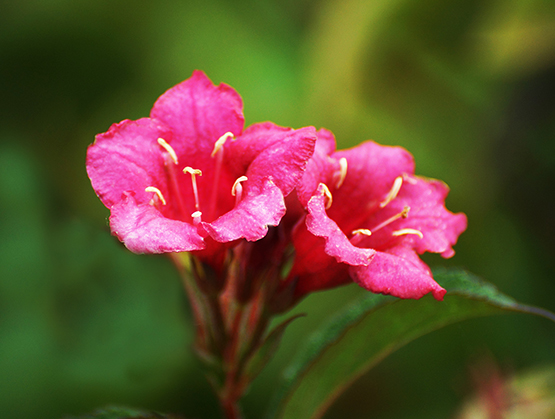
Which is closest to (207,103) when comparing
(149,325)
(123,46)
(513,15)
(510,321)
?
(149,325)

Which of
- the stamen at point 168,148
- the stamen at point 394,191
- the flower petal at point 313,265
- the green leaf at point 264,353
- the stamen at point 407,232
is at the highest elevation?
the stamen at point 394,191

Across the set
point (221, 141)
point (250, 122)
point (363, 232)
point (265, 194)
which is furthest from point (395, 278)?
point (250, 122)

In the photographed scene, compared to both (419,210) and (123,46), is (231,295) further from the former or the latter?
(123,46)

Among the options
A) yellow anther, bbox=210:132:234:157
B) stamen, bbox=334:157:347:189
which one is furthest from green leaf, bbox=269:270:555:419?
yellow anther, bbox=210:132:234:157

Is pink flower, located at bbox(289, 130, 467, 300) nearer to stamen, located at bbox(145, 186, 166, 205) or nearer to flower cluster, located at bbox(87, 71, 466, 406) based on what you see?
flower cluster, located at bbox(87, 71, 466, 406)

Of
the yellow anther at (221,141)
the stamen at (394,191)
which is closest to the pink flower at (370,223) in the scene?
the stamen at (394,191)

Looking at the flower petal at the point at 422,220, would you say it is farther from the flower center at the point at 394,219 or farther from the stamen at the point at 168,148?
the stamen at the point at 168,148

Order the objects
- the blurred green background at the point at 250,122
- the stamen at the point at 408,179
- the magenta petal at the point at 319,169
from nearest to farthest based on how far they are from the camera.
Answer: the magenta petal at the point at 319,169
the stamen at the point at 408,179
the blurred green background at the point at 250,122

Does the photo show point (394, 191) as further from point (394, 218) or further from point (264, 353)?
point (264, 353)
